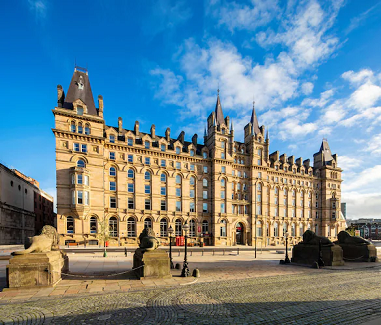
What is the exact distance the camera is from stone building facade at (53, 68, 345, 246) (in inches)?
1401

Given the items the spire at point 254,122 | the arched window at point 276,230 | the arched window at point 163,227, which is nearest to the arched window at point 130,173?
the arched window at point 163,227

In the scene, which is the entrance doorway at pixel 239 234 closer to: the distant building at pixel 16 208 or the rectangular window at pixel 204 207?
the rectangular window at pixel 204 207

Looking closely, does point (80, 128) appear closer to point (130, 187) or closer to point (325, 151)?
point (130, 187)

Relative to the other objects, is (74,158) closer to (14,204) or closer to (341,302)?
(14,204)

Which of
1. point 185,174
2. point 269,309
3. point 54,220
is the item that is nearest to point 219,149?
point 185,174

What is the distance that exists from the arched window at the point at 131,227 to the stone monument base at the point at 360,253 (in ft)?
107

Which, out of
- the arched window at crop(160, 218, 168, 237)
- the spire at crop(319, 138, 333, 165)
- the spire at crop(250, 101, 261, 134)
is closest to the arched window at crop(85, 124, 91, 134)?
the arched window at crop(160, 218, 168, 237)

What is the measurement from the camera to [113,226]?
38469 mm

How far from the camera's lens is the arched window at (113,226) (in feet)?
125

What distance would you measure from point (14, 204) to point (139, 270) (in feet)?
154

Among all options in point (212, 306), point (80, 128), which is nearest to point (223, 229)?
point (80, 128)

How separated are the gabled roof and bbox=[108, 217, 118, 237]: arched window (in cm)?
2029

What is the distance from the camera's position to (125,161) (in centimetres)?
4022

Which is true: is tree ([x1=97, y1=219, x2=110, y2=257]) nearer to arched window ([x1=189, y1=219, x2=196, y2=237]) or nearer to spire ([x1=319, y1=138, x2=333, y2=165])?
arched window ([x1=189, y1=219, x2=196, y2=237])
